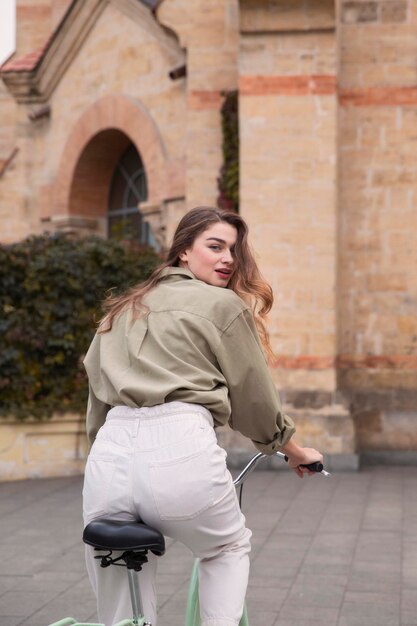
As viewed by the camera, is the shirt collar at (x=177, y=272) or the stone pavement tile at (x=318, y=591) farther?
the stone pavement tile at (x=318, y=591)

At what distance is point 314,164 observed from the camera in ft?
38.9

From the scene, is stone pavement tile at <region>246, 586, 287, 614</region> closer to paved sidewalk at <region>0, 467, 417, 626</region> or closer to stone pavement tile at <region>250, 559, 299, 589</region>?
paved sidewalk at <region>0, 467, 417, 626</region>

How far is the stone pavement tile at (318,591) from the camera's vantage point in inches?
235

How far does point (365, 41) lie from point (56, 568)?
8032 mm

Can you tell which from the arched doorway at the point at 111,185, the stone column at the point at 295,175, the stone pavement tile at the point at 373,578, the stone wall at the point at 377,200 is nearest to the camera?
the stone pavement tile at the point at 373,578

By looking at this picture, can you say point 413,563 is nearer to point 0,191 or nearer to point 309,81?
point 309,81

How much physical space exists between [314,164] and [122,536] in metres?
9.30

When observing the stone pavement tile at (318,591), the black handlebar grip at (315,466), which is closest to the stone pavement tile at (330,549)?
the stone pavement tile at (318,591)

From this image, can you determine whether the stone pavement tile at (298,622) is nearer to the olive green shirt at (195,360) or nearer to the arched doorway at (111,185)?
the olive green shirt at (195,360)

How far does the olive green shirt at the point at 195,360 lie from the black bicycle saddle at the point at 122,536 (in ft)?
1.24

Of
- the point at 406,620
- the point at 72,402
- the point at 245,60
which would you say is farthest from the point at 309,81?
the point at 406,620

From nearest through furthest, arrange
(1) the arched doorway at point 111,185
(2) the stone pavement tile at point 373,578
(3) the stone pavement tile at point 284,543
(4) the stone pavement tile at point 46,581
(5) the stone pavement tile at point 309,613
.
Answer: (5) the stone pavement tile at point 309,613 < (2) the stone pavement tile at point 373,578 < (4) the stone pavement tile at point 46,581 < (3) the stone pavement tile at point 284,543 < (1) the arched doorway at point 111,185

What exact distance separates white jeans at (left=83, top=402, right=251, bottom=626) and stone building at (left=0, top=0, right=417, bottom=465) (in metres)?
8.44

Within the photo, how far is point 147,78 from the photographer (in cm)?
1406
